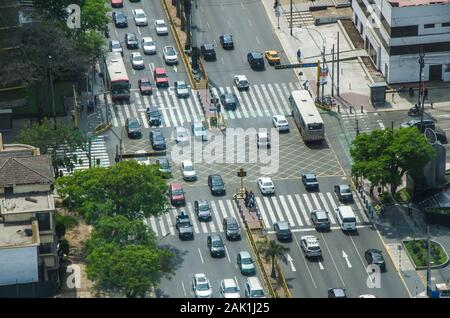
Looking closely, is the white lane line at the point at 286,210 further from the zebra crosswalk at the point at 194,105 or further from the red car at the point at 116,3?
the red car at the point at 116,3

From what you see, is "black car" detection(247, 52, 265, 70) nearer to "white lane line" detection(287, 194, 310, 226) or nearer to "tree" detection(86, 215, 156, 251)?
"white lane line" detection(287, 194, 310, 226)

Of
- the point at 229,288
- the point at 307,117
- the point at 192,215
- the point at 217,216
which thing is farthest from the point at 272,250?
the point at 307,117

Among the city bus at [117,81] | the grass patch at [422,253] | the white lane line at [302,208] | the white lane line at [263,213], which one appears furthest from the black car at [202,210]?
the city bus at [117,81]

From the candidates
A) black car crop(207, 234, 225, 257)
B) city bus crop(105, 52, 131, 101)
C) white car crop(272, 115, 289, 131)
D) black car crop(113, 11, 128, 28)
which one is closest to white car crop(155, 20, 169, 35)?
black car crop(113, 11, 128, 28)

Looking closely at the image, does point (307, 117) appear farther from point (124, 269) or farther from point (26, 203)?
point (124, 269)

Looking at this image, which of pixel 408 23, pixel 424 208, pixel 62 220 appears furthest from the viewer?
pixel 408 23
